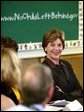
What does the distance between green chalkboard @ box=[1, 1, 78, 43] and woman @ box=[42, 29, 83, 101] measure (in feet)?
2.65

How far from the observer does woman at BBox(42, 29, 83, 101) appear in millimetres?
3326

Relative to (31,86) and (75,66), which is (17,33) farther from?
(31,86)

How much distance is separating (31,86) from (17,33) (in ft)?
9.10

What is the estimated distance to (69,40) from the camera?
4.58m

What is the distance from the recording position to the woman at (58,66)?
3326 mm

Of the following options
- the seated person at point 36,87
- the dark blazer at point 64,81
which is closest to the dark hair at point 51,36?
the dark blazer at point 64,81

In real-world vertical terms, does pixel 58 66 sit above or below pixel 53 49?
below

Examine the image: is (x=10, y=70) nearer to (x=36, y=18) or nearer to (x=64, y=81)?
(x=64, y=81)

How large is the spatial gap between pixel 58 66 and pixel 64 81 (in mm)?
181

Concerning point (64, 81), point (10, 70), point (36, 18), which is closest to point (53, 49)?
point (64, 81)

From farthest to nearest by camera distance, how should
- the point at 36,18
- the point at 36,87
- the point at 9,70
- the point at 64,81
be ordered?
the point at 36,18 → the point at 64,81 → the point at 9,70 → the point at 36,87

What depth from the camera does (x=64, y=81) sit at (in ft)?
11.0

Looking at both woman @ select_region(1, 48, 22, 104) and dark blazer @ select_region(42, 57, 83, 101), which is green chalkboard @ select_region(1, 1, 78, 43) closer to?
dark blazer @ select_region(42, 57, 83, 101)

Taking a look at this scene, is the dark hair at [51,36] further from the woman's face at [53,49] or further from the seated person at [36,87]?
the seated person at [36,87]
